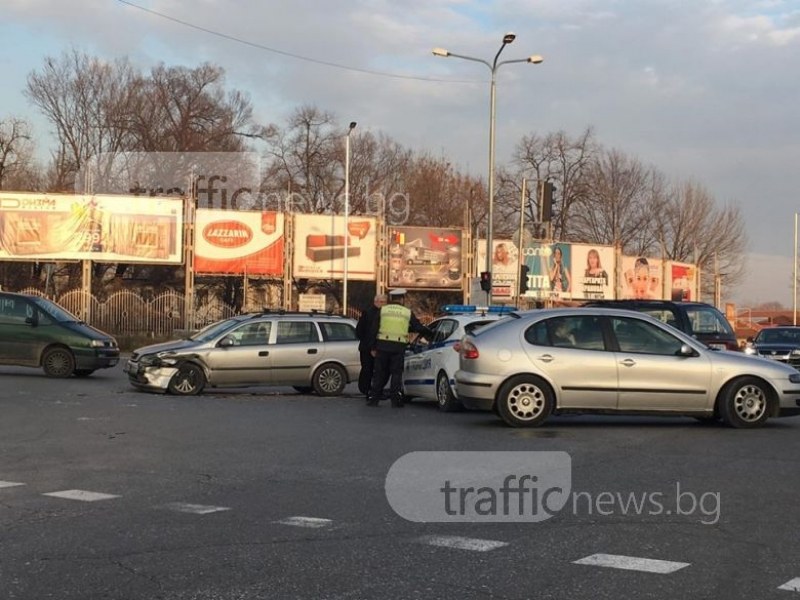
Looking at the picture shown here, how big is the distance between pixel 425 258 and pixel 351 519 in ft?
133

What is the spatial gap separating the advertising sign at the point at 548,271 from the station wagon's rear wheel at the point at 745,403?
128ft

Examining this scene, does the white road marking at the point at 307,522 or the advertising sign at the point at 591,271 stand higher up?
the advertising sign at the point at 591,271

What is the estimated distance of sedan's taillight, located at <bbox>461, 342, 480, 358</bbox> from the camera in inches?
467

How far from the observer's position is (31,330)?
19141mm

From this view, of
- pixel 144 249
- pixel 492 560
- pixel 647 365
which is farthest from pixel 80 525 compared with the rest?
pixel 144 249

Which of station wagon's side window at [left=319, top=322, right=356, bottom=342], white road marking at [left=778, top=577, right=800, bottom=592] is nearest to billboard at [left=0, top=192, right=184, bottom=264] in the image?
station wagon's side window at [left=319, top=322, right=356, bottom=342]

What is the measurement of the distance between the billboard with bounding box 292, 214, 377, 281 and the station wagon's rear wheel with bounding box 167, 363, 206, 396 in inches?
1146

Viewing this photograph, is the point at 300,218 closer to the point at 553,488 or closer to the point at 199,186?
the point at 199,186

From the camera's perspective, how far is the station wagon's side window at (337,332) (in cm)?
1712

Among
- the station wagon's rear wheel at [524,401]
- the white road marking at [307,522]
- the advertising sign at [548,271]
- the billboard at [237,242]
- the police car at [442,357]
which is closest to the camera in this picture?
the white road marking at [307,522]

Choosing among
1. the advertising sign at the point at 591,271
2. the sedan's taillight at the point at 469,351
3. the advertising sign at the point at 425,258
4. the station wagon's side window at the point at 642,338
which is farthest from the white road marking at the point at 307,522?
the advertising sign at the point at 591,271

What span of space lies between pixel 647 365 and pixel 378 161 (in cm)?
5345

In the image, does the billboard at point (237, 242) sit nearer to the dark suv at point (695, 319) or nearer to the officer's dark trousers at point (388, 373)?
the dark suv at point (695, 319)

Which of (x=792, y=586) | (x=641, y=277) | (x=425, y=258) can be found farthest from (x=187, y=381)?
(x=641, y=277)
